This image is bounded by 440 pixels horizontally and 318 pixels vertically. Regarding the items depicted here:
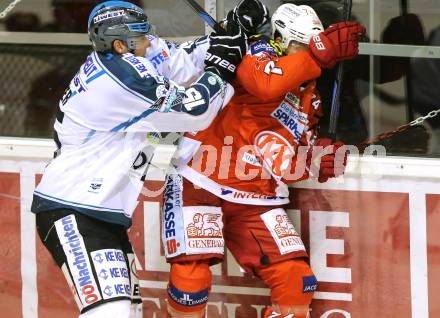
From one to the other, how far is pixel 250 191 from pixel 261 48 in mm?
552

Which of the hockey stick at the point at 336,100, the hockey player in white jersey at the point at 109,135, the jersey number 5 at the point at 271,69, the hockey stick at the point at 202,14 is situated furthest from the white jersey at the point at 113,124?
the hockey stick at the point at 336,100

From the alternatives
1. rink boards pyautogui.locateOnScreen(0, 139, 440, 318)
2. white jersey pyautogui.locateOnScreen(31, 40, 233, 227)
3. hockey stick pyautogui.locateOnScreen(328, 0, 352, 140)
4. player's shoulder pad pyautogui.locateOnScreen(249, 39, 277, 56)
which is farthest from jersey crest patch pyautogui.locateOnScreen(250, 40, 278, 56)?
rink boards pyautogui.locateOnScreen(0, 139, 440, 318)

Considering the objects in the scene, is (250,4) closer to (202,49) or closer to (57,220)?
(202,49)

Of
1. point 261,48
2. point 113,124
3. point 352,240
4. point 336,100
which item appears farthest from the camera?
point 352,240

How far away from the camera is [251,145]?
3.94 m

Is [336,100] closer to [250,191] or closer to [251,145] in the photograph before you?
[251,145]

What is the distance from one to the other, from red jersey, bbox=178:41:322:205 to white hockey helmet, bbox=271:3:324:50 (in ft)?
0.67

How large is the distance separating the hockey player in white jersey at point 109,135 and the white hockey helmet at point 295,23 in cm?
19

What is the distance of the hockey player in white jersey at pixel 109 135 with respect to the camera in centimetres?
357

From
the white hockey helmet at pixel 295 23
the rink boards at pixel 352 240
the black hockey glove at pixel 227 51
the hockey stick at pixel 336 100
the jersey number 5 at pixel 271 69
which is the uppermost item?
the white hockey helmet at pixel 295 23

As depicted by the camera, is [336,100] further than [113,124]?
Yes

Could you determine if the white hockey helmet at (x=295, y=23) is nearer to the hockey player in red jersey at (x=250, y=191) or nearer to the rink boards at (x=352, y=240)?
the hockey player in red jersey at (x=250, y=191)

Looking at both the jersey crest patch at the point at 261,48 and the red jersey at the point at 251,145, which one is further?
the red jersey at the point at 251,145

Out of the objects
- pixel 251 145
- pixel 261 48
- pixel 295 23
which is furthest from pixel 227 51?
pixel 251 145
